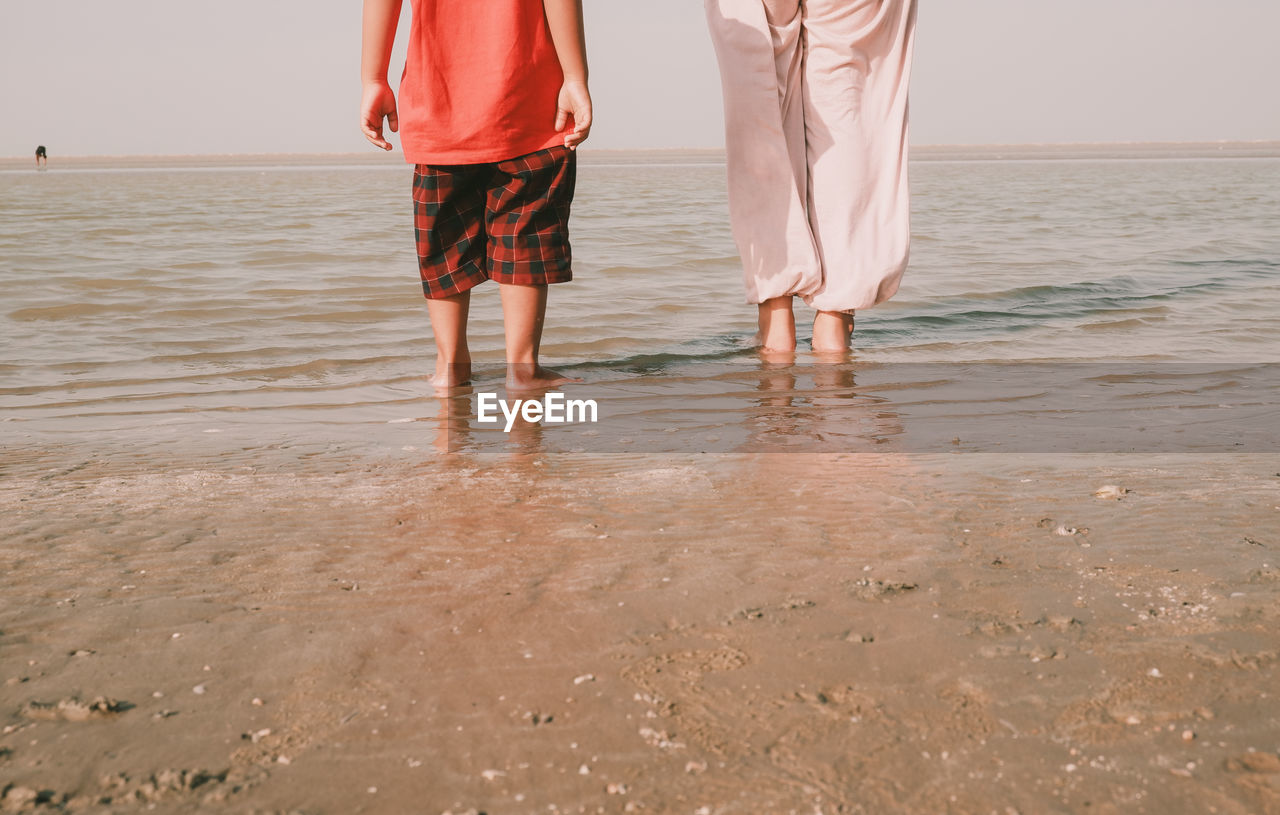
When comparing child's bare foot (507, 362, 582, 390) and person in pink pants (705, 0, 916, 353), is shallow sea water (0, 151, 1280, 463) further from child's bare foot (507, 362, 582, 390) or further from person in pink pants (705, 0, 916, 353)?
person in pink pants (705, 0, 916, 353)

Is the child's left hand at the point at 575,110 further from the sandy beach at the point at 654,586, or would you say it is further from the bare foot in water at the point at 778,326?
the bare foot in water at the point at 778,326

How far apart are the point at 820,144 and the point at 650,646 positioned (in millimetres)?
2566

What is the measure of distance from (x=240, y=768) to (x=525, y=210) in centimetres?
227

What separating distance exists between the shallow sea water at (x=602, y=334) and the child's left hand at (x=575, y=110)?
2.57 feet

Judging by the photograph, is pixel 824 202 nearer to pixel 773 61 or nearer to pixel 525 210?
pixel 773 61

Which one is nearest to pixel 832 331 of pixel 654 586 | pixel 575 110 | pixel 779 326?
pixel 779 326

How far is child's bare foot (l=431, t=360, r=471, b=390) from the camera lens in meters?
3.50

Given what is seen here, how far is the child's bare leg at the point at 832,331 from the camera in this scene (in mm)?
3846

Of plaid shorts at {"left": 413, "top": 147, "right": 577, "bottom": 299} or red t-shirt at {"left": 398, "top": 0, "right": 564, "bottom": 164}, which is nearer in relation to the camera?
red t-shirt at {"left": 398, "top": 0, "right": 564, "bottom": 164}

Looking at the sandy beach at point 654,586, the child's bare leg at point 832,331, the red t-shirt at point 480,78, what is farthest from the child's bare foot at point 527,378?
the child's bare leg at point 832,331

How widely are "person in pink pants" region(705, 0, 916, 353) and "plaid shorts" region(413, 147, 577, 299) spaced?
698mm

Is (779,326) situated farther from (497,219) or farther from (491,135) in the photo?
(491,135)

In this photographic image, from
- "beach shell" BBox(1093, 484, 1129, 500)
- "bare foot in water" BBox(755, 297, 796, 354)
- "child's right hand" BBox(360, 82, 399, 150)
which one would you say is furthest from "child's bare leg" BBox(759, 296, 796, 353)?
"beach shell" BBox(1093, 484, 1129, 500)

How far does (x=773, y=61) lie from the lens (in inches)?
141
